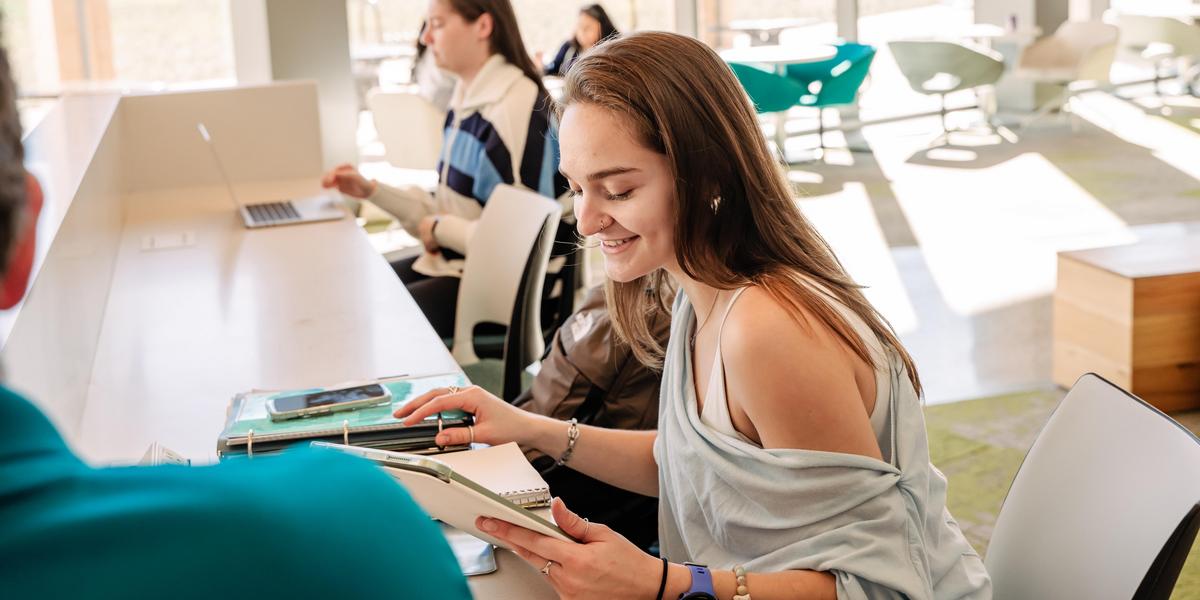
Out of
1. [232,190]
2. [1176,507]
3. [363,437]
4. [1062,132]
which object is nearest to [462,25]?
[232,190]

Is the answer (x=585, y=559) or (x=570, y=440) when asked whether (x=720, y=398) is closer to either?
(x=585, y=559)

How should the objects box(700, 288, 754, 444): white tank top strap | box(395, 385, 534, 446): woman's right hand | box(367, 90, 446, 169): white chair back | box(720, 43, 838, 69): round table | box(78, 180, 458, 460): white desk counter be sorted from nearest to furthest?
box(700, 288, 754, 444): white tank top strap
box(395, 385, 534, 446): woman's right hand
box(78, 180, 458, 460): white desk counter
box(367, 90, 446, 169): white chair back
box(720, 43, 838, 69): round table

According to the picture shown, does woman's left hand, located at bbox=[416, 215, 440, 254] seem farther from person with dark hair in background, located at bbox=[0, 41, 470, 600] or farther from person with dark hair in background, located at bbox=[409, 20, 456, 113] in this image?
person with dark hair in background, located at bbox=[0, 41, 470, 600]

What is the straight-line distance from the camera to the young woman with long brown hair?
137 cm

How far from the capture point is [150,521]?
0.47m

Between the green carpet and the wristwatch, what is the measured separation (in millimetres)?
1823

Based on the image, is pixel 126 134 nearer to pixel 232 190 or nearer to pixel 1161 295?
pixel 232 190

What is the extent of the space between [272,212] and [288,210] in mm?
52

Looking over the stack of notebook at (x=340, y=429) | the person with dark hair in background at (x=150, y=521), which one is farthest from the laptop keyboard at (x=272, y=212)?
the person with dark hair in background at (x=150, y=521)

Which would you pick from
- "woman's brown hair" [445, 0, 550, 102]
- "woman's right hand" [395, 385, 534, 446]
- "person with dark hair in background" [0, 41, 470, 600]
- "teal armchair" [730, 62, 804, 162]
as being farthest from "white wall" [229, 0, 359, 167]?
"person with dark hair in background" [0, 41, 470, 600]

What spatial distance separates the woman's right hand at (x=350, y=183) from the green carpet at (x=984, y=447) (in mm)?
1898

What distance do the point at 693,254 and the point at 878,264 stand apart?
4.53 m

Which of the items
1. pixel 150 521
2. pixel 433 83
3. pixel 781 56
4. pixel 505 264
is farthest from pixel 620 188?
pixel 781 56

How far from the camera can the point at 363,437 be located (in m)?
1.70
